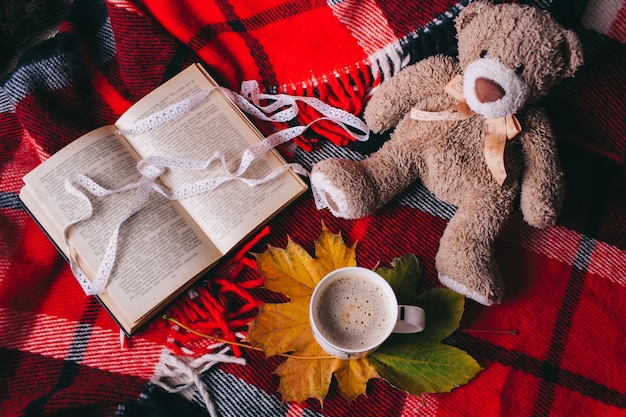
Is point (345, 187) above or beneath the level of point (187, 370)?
above

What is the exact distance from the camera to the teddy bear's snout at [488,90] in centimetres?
73

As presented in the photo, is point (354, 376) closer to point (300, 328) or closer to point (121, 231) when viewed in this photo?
point (300, 328)

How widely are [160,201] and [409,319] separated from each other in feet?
1.56

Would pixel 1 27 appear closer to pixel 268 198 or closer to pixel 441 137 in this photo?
pixel 268 198

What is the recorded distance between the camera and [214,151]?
38.5 inches

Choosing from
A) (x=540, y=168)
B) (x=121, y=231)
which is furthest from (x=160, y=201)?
(x=540, y=168)

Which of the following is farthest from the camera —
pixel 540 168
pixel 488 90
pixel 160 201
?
pixel 160 201

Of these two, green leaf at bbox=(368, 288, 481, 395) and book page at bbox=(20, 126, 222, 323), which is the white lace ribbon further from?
green leaf at bbox=(368, 288, 481, 395)

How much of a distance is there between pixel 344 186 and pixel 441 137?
177mm

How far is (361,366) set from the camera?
857 millimetres

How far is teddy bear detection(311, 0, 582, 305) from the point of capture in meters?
0.75

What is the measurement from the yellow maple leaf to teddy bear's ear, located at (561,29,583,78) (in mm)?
439

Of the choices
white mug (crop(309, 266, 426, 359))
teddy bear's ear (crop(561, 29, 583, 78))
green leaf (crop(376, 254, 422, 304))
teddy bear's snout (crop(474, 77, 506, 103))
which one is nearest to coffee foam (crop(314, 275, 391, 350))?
white mug (crop(309, 266, 426, 359))

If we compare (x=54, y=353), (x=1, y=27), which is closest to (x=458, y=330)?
(x=54, y=353)
